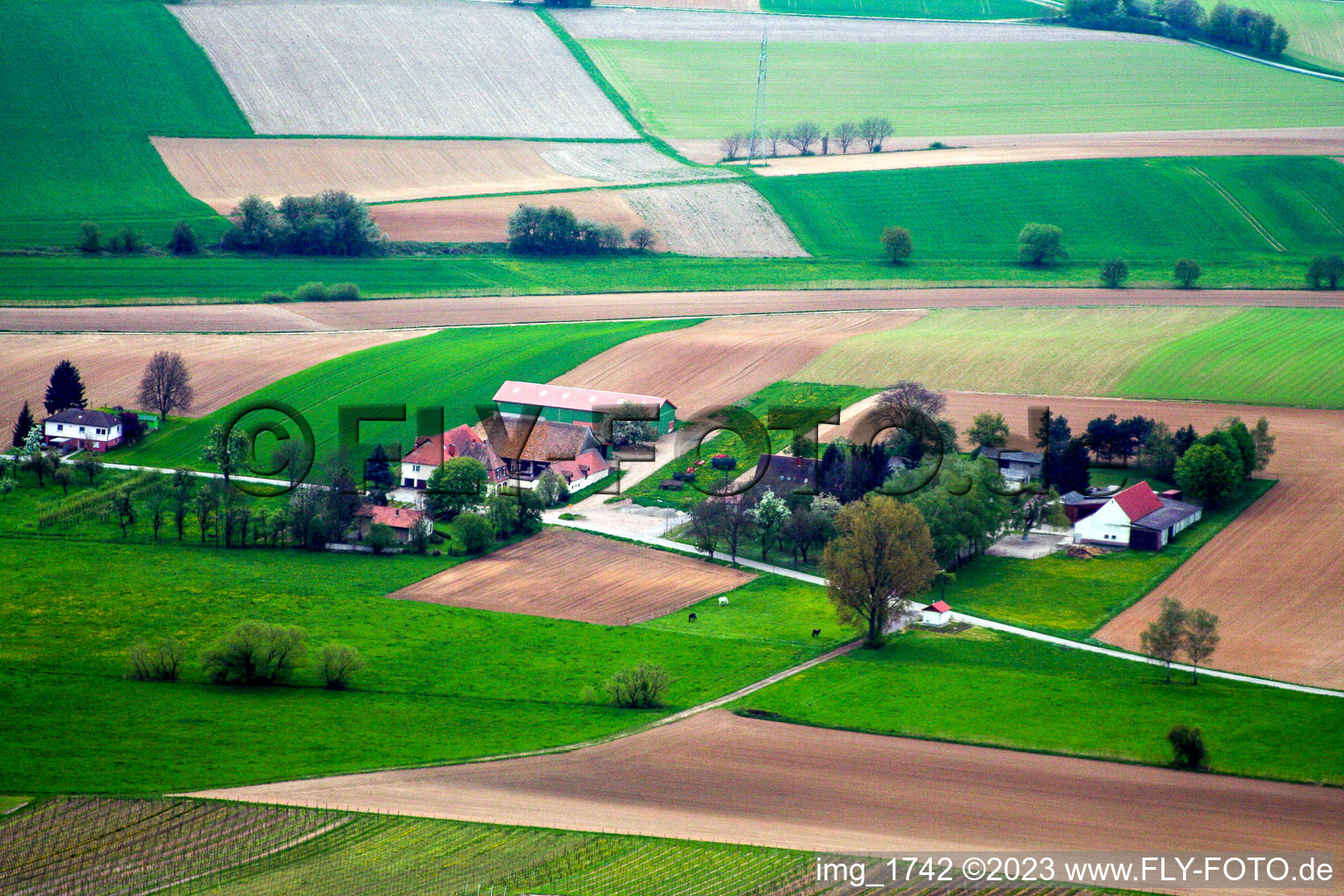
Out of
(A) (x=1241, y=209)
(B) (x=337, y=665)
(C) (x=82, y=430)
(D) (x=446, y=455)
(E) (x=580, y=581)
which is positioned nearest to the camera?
(B) (x=337, y=665)

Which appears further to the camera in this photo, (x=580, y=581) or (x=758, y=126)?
(x=758, y=126)

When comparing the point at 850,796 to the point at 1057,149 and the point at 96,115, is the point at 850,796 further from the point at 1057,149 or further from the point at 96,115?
the point at 96,115

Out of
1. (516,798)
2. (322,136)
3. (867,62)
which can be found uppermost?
(867,62)

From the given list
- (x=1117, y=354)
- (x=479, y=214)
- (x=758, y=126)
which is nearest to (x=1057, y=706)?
(x=1117, y=354)

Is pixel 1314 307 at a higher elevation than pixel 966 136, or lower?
lower

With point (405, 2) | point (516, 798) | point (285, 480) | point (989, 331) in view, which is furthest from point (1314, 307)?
point (405, 2)

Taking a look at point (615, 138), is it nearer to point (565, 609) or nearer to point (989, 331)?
point (989, 331)
